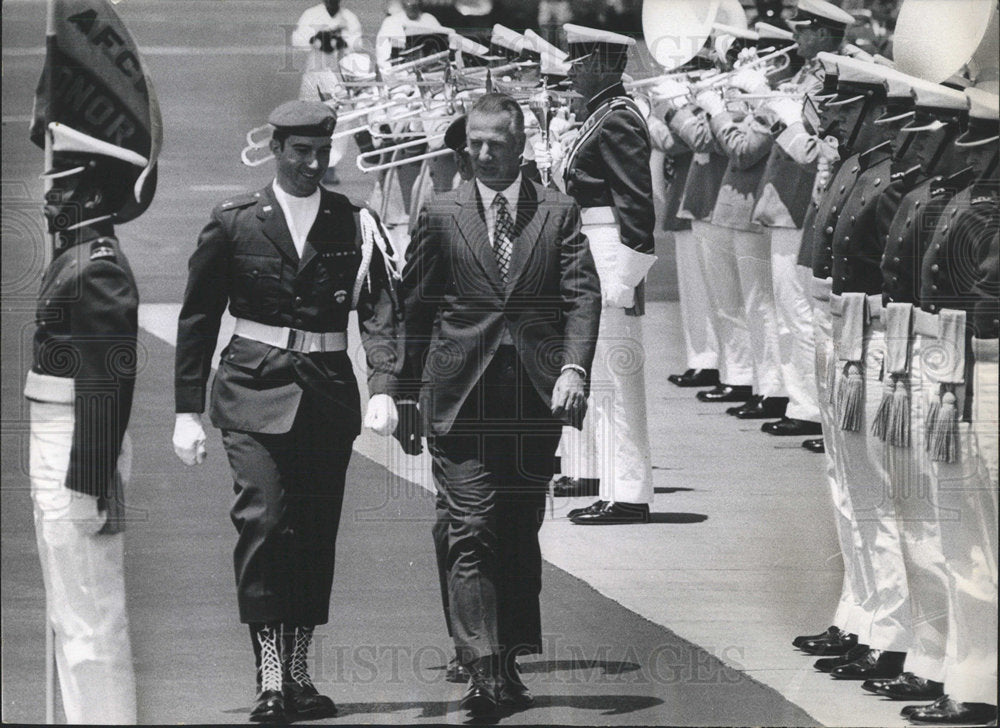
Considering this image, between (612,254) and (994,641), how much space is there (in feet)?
6.12

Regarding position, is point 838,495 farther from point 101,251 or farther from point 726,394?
point 101,251

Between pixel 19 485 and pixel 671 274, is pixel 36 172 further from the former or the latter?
pixel 671 274

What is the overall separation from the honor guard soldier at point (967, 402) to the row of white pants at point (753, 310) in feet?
2.67

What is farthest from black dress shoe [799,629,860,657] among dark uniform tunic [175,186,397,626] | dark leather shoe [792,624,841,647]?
dark uniform tunic [175,186,397,626]

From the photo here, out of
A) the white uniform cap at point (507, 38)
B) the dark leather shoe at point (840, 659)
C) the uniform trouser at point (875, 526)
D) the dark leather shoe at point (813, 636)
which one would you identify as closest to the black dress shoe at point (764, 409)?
the uniform trouser at point (875, 526)

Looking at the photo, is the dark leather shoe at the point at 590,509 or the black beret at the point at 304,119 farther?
the dark leather shoe at the point at 590,509

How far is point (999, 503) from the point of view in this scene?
Answer: 27.5ft

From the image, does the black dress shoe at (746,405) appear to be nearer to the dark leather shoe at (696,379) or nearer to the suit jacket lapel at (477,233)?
the dark leather shoe at (696,379)

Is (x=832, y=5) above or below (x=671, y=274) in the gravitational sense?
above

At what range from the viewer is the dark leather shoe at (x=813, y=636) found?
878 cm

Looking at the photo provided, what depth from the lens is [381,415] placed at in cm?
820

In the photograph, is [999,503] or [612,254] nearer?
[999,503]

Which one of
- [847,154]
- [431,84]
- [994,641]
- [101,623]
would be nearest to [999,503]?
[994,641]

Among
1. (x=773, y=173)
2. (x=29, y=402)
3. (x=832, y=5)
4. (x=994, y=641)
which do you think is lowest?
(x=994, y=641)
